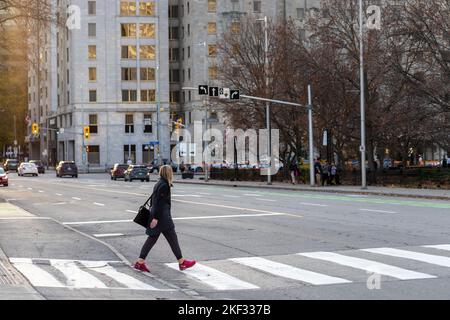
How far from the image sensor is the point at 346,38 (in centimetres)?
4812

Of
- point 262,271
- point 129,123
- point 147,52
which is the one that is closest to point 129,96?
point 129,123

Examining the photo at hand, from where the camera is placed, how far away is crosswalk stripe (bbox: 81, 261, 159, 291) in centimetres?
1080

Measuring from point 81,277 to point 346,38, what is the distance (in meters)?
39.4

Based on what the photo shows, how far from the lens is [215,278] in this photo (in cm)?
1152

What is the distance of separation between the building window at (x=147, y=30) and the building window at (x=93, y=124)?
45.0 feet

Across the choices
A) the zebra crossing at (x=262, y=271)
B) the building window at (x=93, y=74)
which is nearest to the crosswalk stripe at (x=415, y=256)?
the zebra crossing at (x=262, y=271)

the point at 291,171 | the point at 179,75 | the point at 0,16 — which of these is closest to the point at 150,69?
the point at 179,75

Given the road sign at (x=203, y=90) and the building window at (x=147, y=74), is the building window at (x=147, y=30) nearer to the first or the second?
the building window at (x=147, y=74)

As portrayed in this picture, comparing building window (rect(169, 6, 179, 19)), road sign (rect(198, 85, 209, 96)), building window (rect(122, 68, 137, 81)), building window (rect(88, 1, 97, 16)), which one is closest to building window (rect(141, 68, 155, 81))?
building window (rect(122, 68, 137, 81))

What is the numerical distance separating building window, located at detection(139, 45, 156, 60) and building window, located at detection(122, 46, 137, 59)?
883mm

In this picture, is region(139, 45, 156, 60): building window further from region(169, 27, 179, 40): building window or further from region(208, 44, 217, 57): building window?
region(208, 44, 217, 57): building window

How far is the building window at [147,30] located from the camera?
104 metres

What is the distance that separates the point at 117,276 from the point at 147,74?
94.5m
